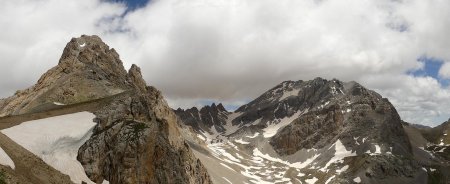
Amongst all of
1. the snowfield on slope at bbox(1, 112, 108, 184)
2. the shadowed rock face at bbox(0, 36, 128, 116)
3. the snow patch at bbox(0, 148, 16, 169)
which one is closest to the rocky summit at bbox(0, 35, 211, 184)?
the shadowed rock face at bbox(0, 36, 128, 116)

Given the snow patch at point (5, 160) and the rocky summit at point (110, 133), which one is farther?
the rocky summit at point (110, 133)

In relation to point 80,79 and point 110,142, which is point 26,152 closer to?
point 110,142

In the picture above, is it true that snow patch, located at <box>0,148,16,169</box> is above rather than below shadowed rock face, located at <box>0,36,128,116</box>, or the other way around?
below

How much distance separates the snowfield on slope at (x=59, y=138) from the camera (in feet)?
234

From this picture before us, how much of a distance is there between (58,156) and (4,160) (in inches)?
678

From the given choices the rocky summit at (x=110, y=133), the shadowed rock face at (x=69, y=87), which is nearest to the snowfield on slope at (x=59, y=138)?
the rocky summit at (x=110, y=133)

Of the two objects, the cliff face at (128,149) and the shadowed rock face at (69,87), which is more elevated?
the shadowed rock face at (69,87)

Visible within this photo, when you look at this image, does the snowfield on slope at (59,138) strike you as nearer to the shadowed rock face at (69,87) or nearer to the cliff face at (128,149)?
the cliff face at (128,149)

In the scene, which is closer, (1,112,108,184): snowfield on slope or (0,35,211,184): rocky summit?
(1,112,108,184): snowfield on slope

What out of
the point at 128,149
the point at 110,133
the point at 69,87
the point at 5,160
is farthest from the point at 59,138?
the point at 69,87

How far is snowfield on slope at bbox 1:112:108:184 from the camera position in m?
71.4

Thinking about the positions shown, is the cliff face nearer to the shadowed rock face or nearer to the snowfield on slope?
A: the snowfield on slope

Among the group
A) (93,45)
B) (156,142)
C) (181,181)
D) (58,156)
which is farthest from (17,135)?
(93,45)

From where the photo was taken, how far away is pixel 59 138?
256 feet
